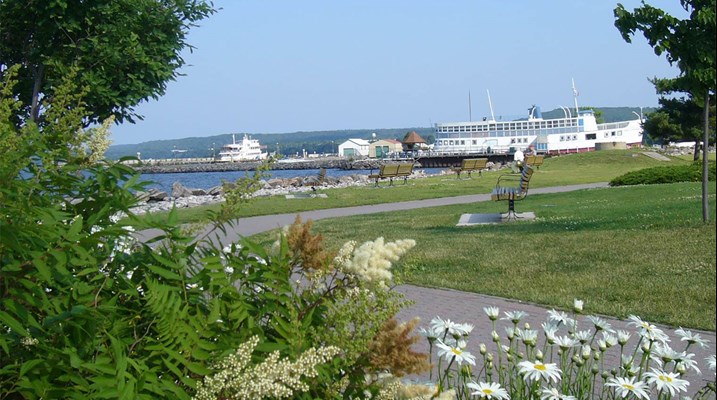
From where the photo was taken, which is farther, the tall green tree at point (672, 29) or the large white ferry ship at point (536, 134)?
the large white ferry ship at point (536, 134)

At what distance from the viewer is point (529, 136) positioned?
95.1 m

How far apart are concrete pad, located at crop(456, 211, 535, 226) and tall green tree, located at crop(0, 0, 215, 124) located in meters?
6.45

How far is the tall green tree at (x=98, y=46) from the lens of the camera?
10.2 meters

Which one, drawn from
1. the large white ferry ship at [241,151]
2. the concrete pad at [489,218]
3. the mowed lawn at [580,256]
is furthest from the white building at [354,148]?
the mowed lawn at [580,256]

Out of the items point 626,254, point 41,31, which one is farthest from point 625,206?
point 41,31

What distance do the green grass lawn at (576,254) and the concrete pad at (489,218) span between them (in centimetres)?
28

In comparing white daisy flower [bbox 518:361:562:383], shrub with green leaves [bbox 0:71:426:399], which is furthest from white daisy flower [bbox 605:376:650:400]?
shrub with green leaves [bbox 0:71:426:399]

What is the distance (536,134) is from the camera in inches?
3728

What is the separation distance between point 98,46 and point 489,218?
327 inches

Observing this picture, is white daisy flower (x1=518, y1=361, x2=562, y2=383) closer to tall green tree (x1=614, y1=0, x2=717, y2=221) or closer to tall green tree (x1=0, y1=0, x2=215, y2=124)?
tall green tree (x1=614, y1=0, x2=717, y2=221)

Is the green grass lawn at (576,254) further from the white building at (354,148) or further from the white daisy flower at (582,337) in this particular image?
the white building at (354,148)

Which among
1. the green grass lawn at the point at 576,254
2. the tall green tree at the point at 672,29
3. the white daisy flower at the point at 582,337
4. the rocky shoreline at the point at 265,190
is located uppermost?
the tall green tree at the point at 672,29

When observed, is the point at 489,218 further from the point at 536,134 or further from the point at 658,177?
the point at 536,134

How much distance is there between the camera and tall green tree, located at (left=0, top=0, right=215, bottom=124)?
10.2 meters
